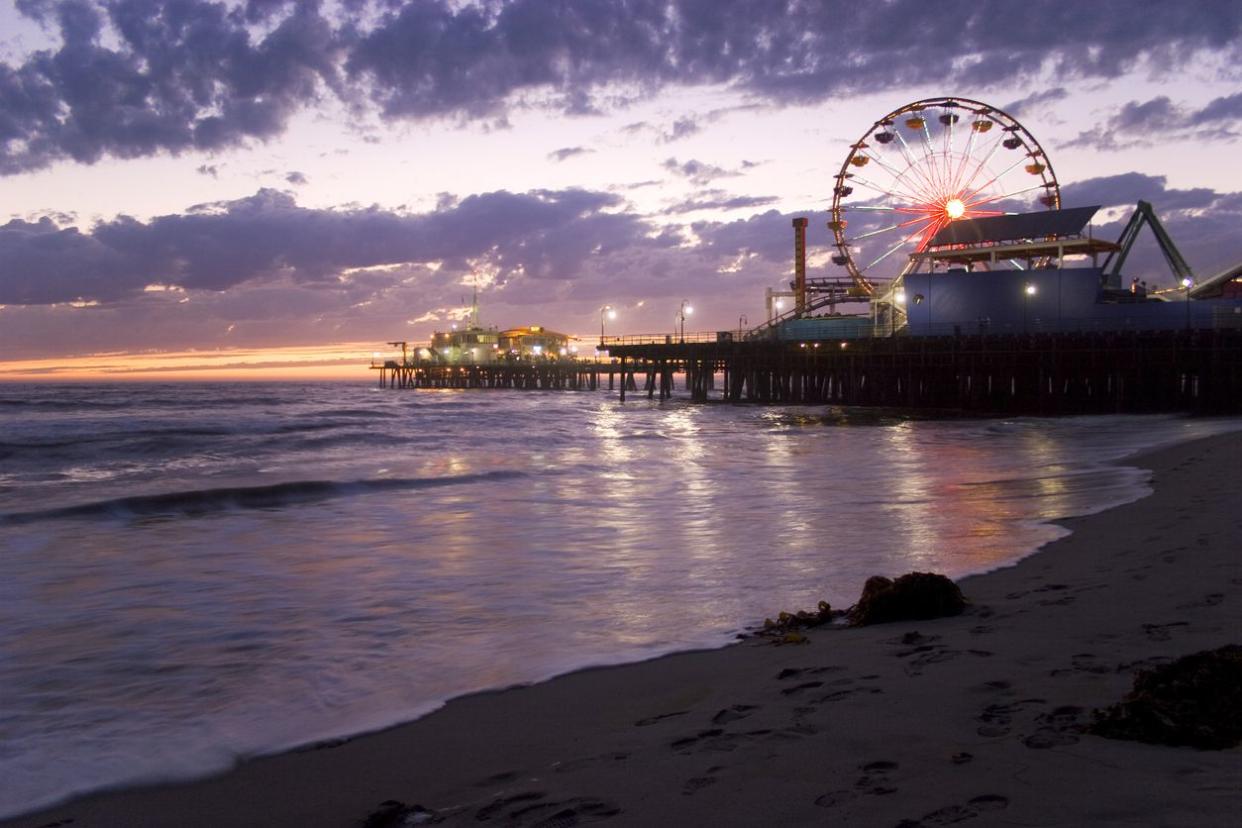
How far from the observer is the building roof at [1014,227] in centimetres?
4206

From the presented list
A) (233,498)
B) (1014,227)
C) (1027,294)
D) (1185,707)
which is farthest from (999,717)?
(1014,227)

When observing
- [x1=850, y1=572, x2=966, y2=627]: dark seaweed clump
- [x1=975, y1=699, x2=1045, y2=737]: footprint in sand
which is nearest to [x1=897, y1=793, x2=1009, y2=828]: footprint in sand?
[x1=975, y1=699, x2=1045, y2=737]: footprint in sand

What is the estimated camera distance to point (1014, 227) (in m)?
43.8

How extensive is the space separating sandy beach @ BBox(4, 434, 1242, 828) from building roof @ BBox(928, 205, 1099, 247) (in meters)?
41.0

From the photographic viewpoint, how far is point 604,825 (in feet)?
9.75

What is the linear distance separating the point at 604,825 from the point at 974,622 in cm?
330

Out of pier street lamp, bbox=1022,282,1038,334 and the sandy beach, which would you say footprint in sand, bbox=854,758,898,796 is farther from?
pier street lamp, bbox=1022,282,1038,334

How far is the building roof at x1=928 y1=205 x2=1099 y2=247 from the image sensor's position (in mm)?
42062

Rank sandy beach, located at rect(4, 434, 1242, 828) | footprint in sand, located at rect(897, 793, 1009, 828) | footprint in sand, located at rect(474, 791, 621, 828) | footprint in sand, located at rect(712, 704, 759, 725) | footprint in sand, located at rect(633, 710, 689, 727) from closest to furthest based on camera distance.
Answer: footprint in sand, located at rect(897, 793, 1009, 828)
sandy beach, located at rect(4, 434, 1242, 828)
footprint in sand, located at rect(474, 791, 621, 828)
footprint in sand, located at rect(712, 704, 759, 725)
footprint in sand, located at rect(633, 710, 689, 727)

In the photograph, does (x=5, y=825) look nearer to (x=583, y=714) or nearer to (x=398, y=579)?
(x=583, y=714)

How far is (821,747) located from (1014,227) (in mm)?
45653

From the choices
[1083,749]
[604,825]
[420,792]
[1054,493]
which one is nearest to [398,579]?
[420,792]

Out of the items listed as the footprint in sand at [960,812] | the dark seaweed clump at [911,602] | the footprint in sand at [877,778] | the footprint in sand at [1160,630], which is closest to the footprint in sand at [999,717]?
the footprint in sand at [877,778]

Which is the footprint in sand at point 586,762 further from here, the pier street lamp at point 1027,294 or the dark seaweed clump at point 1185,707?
the pier street lamp at point 1027,294
